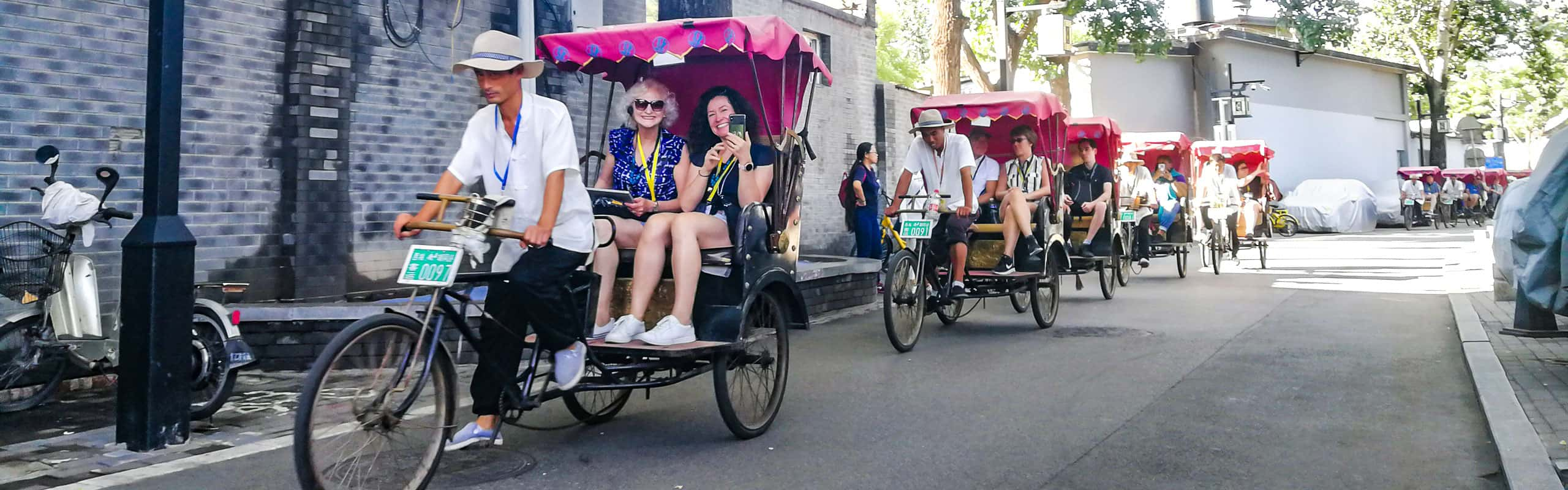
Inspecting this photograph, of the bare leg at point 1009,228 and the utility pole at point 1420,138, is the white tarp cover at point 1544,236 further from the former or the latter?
the utility pole at point 1420,138

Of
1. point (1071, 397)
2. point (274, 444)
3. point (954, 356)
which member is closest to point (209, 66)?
point (274, 444)

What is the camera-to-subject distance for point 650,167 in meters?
6.31

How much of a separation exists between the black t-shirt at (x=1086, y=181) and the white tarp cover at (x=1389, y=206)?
3047cm

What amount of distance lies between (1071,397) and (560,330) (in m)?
3.25

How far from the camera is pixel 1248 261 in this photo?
2055 cm

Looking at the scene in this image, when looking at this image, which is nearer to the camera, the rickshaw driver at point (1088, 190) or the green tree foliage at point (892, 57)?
the rickshaw driver at point (1088, 190)

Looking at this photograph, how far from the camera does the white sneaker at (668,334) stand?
5.46 metres

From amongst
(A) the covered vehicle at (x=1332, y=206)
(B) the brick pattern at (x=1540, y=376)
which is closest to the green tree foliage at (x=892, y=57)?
(A) the covered vehicle at (x=1332, y=206)

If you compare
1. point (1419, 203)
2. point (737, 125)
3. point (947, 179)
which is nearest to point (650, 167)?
point (737, 125)

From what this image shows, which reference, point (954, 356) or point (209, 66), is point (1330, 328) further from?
point (209, 66)

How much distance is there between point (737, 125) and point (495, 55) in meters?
1.79

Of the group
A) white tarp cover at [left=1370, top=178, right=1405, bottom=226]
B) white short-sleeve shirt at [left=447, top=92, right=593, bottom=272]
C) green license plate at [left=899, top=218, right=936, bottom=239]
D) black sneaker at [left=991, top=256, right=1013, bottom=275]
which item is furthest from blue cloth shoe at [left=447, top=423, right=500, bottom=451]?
white tarp cover at [left=1370, top=178, right=1405, bottom=226]

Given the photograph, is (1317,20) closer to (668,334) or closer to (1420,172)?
(668,334)

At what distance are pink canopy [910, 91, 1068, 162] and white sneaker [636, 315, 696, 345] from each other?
5.24 meters
